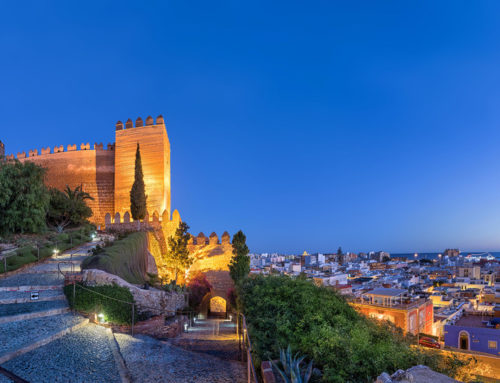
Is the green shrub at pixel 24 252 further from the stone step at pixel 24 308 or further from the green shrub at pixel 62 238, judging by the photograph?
the stone step at pixel 24 308

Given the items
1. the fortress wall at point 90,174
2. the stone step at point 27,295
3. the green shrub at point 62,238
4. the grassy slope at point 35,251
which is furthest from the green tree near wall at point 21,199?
the fortress wall at point 90,174

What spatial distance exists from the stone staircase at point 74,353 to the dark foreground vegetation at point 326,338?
897 mm

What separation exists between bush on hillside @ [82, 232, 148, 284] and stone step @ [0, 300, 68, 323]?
1.56 metres

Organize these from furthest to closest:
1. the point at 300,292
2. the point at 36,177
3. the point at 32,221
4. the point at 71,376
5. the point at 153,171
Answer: the point at 153,171
the point at 36,177
the point at 32,221
the point at 300,292
the point at 71,376

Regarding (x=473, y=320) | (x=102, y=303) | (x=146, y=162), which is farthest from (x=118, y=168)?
(x=473, y=320)

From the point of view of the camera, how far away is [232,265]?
55.1ft

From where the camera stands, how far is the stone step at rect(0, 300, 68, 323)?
518 centimetres

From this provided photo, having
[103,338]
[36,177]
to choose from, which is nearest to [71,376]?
[103,338]

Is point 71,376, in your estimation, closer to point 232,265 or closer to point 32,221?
point 32,221

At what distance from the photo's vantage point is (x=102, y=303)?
247 inches

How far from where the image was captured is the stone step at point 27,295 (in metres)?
6.18

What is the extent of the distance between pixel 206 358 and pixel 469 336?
48.6 ft

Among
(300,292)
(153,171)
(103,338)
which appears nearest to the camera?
(103,338)

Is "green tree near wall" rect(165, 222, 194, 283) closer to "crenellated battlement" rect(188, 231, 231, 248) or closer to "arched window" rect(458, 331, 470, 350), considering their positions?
"crenellated battlement" rect(188, 231, 231, 248)
